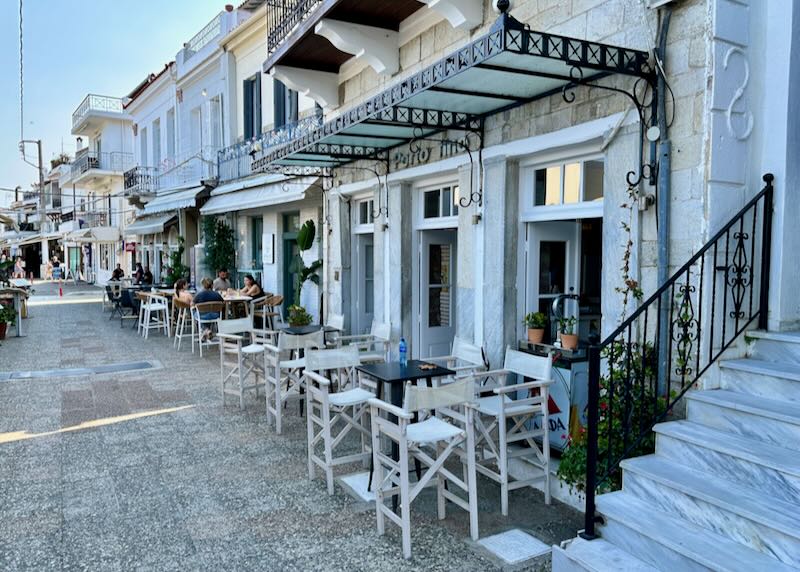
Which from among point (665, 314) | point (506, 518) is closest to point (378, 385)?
→ point (506, 518)

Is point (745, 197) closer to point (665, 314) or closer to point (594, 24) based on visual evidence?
point (665, 314)

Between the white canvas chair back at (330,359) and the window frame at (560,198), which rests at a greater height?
the window frame at (560,198)

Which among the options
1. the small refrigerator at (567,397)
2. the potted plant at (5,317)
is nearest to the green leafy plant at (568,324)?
the small refrigerator at (567,397)

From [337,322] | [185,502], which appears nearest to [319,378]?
[185,502]

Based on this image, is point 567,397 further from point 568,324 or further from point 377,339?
point 377,339

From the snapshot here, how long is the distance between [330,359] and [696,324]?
2796 mm

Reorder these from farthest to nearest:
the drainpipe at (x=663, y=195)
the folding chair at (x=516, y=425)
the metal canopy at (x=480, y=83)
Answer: the folding chair at (x=516, y=425) < the drainpipe at (x=663, y=195) < the metal canopy at (x=480, y=83)

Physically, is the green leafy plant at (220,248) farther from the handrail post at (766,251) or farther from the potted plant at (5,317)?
the handrail post at (766,251)

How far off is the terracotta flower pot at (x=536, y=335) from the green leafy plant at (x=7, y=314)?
Result: 11.1 metres

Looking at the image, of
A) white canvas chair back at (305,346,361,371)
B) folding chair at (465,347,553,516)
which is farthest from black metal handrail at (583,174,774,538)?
white canvas chair back at (305,346,361,371)

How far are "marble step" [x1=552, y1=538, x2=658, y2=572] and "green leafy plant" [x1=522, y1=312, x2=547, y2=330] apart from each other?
2.39 m

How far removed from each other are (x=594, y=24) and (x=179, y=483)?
15.5ft

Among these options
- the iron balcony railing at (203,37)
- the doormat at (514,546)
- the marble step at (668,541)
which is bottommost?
the doormat at (514,546)

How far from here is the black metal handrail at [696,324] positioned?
3.51m
